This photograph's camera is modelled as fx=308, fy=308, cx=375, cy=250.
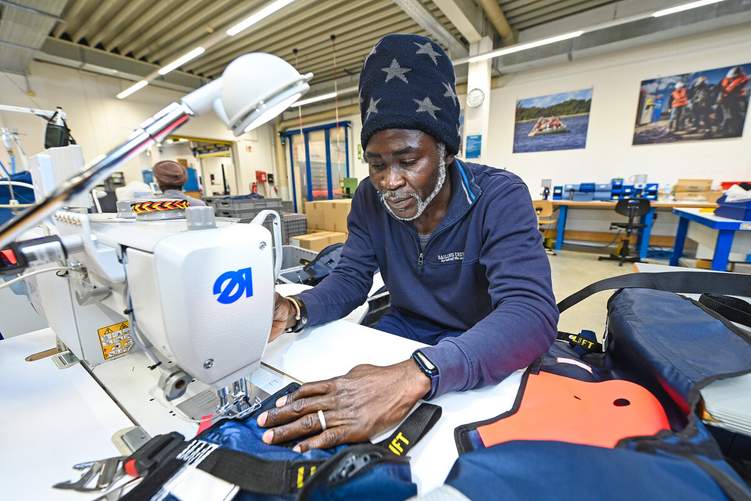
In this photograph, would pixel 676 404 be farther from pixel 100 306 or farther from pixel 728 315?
pixel 100 306

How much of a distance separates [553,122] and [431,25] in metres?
2.75

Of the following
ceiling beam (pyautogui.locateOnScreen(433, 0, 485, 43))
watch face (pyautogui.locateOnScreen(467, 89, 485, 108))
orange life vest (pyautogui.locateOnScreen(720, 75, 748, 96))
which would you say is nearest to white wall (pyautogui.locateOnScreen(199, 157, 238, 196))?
watch face (pyautogui.locateOnScreen(467, 89, 485, 108))

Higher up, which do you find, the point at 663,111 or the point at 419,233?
the point at 663,111

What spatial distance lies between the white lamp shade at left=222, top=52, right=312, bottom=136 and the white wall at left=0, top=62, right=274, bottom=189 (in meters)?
5.04

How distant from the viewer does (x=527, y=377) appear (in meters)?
0.59

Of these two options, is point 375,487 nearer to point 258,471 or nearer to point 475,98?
point 258,471

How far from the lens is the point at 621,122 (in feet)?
16.0

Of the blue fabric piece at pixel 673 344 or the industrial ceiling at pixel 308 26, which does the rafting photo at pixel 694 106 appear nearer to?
the industrial ceiling at pixel 308 26

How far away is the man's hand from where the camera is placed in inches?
17.6

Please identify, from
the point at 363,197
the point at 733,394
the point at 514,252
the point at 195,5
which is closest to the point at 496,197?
the point at 514,252

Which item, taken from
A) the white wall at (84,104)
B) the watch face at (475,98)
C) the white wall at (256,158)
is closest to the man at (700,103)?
the watch face at (475,98)

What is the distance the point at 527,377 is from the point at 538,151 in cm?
604

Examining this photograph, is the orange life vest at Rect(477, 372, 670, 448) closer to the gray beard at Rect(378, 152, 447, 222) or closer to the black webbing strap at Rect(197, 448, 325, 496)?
the black webbing strap at Rect(197, 448, 325, 496)

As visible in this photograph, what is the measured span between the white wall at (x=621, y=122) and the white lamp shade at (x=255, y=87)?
20.5 feet
